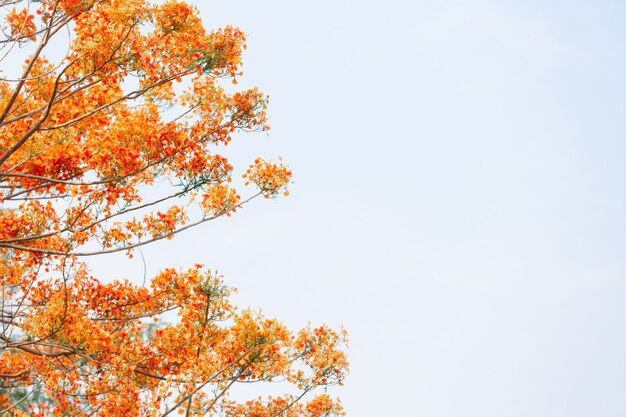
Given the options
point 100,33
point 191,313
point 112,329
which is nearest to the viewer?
point 100,33

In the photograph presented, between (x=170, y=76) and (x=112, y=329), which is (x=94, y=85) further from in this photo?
(x=112, y=329)

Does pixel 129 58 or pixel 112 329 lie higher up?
pixel 129 58

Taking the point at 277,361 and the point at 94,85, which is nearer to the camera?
the point at 277,361

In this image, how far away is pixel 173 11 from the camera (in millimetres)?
8336

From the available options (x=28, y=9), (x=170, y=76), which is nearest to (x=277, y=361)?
(x=170, y=76)

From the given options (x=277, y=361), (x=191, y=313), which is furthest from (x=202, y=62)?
(x=277, y=361)

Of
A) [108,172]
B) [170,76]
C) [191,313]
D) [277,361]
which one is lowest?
[277,361]

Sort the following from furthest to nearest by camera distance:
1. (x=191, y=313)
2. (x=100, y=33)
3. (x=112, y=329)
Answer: (x=112, y=329)
(x=191, y=313)
(x=100, y=33)

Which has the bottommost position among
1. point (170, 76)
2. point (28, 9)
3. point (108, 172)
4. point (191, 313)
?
point (191, 313)

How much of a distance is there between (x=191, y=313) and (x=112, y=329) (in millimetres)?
1456

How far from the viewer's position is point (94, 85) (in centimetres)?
877

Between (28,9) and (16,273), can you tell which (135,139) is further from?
(16,273)

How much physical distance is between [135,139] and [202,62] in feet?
3.79

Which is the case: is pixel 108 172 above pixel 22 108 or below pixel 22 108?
below
